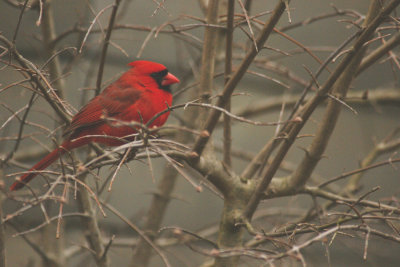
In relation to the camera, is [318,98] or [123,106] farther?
[123,106]

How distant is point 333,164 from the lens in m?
4.72

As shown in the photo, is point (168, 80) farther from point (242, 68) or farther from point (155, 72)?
point (242, 68)

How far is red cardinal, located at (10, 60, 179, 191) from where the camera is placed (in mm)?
2480

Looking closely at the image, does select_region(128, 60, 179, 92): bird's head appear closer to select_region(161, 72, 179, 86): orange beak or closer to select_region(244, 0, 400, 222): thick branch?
select_region(161, 72, 179, 86): orange beak

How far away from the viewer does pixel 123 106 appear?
2.57m

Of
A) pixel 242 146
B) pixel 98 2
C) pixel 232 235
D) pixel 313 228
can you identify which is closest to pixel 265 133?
pixel 242 146

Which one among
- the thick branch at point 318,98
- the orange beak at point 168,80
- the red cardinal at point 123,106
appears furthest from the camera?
the orange beak at point 168,80

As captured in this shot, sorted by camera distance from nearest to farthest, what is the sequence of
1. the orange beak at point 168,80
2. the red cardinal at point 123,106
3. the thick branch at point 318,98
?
the thick branch at point 318,98
the red cardinal at point 123,106
the orange beak at point 168,80

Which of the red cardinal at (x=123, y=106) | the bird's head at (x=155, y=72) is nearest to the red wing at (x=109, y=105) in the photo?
the red cardinal at (x=123, y=106)

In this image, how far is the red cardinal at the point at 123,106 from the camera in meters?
2.48

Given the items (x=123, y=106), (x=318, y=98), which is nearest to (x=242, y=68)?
(x=318, y=98)

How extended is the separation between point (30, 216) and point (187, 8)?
79.9 inches

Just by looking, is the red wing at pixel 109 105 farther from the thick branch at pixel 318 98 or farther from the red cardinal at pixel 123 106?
the thick branch at pixel 318 98

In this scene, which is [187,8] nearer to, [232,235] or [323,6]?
[323,6]
